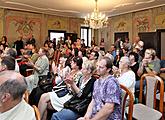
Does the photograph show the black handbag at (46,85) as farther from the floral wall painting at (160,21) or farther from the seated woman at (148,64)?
the floral wall painting at (160,21)

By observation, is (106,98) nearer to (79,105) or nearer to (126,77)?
(79,105)

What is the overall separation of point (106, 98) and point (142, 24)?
8165 millimetres

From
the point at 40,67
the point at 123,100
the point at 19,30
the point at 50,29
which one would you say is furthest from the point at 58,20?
the point at 123,100

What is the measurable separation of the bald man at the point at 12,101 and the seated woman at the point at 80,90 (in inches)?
47.1

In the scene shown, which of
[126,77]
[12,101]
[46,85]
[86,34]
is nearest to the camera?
[12,101]

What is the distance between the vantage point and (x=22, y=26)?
9.89 meters

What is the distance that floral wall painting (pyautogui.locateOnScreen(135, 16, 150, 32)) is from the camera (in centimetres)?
917

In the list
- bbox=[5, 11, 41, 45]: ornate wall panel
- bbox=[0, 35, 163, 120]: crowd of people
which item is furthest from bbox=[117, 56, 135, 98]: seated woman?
bbox=[5, 11, 41, 45]: ornate wall panel

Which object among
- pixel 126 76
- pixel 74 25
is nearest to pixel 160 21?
pixel 74 25

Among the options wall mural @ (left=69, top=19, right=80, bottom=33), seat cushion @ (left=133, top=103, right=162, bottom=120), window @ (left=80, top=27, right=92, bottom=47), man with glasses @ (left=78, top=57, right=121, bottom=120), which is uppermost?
wall mural @ (left=69, top=19, right=80, bottom=33)

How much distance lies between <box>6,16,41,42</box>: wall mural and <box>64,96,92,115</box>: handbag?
25.7 ft

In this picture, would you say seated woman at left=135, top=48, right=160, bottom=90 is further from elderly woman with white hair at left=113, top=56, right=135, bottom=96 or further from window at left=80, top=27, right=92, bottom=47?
window at left=80, top=27, right=92, bottom=47

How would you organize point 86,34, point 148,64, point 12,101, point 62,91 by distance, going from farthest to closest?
point 86,34, point 148,64, point 62,91, point 12,101

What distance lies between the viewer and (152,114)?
2336 millimetres
